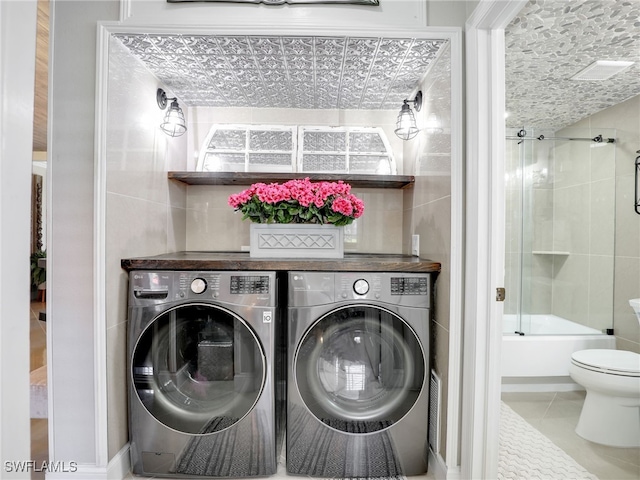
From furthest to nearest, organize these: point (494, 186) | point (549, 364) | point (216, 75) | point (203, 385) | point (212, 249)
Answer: point (549, 364) → point (212, 249) → point (216, 75) → point (203, 385) → point (494, 186)

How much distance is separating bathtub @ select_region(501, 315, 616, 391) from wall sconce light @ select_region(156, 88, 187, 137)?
2.73 m

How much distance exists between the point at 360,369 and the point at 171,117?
1.75 meters

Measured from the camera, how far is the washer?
1612 millimetres

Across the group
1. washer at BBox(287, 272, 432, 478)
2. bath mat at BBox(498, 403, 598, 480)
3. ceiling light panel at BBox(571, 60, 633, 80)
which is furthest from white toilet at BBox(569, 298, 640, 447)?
ceiling light panel at BBox(571, 60, 633, 80)

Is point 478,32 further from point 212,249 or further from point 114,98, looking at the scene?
point 212,249

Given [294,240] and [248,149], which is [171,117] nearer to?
[248,149]

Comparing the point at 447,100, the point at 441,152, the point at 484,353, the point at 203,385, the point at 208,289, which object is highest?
the point at 447,100

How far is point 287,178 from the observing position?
7.47 feet

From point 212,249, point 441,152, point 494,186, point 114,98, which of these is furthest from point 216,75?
point 494,186

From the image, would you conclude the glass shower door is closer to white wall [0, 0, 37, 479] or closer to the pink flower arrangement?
the pink flower arrangement

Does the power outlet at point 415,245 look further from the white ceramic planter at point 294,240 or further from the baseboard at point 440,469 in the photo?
the baseboard at point 440,469

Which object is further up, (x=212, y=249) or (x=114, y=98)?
(x=114, y=98)

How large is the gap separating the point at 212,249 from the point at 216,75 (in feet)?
3.56

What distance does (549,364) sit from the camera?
8.71ft
